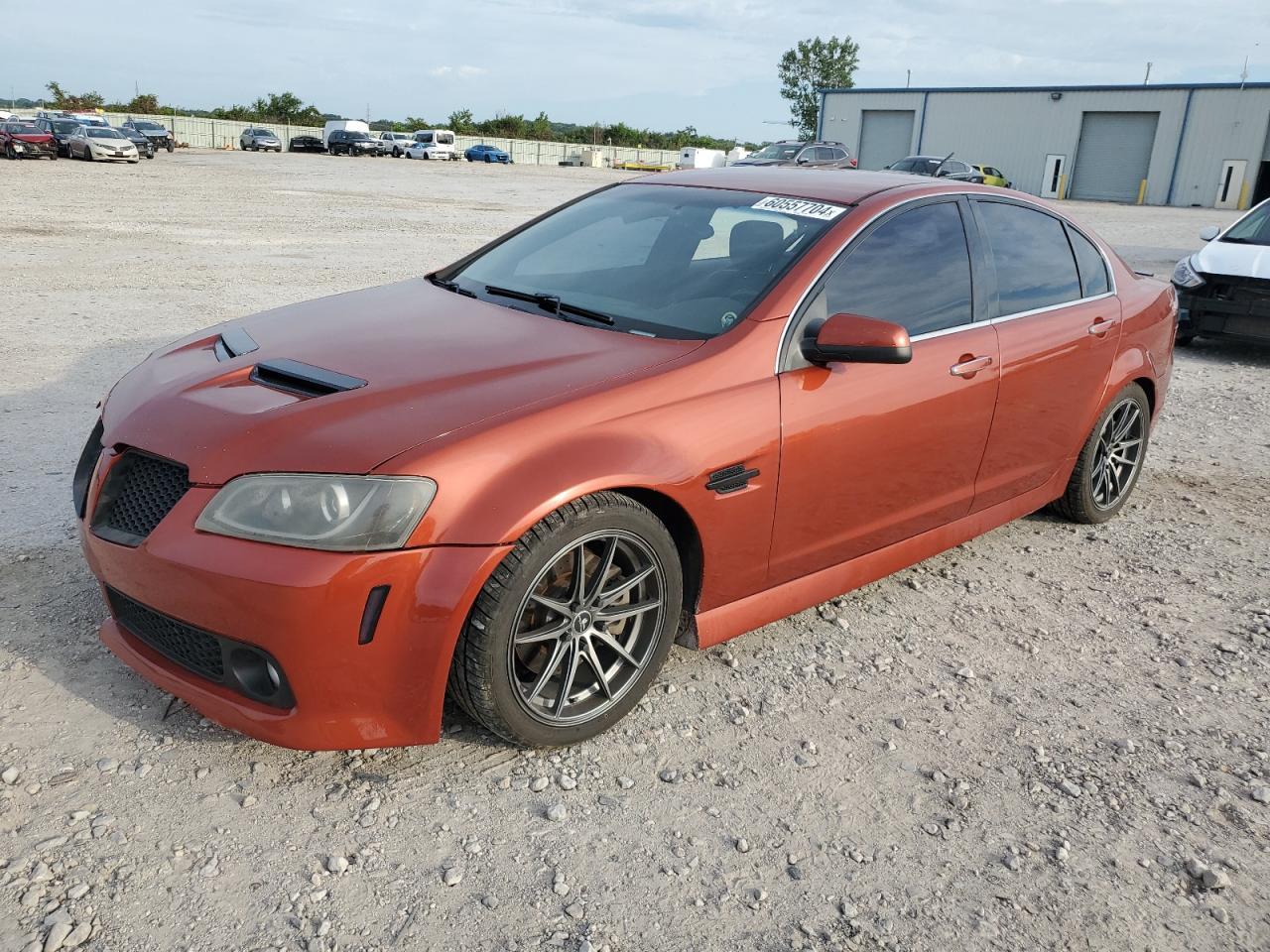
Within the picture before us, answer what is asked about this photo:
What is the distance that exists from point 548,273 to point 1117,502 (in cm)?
311

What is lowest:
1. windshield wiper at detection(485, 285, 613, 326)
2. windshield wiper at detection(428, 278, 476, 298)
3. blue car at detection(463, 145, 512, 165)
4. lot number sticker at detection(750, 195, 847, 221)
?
blue car at detection(463, 145, 512, 165)

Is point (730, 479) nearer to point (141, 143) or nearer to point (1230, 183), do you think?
point (141, 143)

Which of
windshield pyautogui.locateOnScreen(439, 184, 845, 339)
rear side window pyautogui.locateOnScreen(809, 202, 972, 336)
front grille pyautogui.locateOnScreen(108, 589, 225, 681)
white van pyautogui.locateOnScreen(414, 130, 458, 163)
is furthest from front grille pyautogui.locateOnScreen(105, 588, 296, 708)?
white van pyautogui.locateOnScreen(414, 130, 458, 163)

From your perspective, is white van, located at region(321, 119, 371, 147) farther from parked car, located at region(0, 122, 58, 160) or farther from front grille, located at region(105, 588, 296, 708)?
front grille, located at region(105, 588, 296, 708)

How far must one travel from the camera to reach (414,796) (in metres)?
2.79

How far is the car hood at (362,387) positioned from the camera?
2686mm

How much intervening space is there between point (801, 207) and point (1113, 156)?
1907 inches

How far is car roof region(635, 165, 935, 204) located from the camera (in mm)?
3871

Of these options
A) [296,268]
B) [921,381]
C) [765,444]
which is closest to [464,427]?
[765,444]

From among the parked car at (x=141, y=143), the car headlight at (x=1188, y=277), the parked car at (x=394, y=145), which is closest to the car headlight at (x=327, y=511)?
the car headlight at (x=1188, y=277)

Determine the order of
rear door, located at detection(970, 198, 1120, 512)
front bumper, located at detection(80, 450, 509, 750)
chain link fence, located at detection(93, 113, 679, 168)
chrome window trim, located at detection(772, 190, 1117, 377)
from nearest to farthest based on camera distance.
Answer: front bumper, located at detection(80, 450, 509, 750), chrome window trim, located at detection(772, 190, 1117, 377), rear door, located at detection(970, 198, 1120, 512), chain link fence, located at detection(93, 113, 679, 168)

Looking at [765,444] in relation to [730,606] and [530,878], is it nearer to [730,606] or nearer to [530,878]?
[730,606]

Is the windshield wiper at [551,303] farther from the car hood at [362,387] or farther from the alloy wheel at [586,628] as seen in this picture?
the alloy wheel at [586,628]

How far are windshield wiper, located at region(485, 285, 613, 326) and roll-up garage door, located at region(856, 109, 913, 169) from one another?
51431 millimetres
